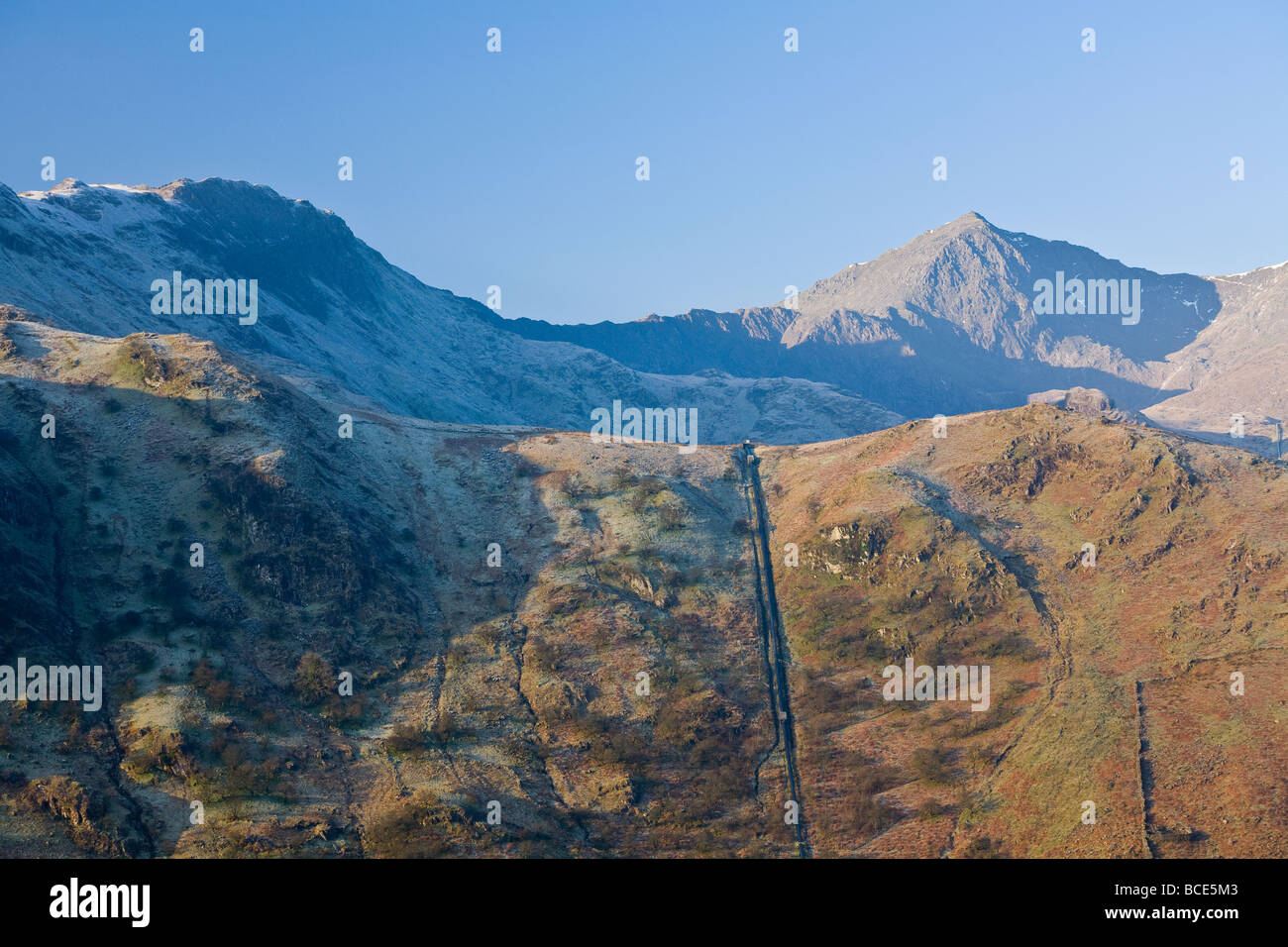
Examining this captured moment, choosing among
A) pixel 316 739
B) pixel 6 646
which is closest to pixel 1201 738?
pixel 316 739

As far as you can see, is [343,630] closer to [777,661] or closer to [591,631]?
[591,631]

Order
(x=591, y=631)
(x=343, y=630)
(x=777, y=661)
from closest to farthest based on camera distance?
(x=343, y=630)
(x=777, y=661)
(x=591, y=631)

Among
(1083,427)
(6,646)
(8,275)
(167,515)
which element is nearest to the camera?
(6,646)

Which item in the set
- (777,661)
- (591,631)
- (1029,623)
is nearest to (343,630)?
(591,631)

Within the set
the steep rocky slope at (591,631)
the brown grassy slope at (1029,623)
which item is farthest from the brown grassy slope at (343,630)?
the brown grassy slope at (1029,623)
